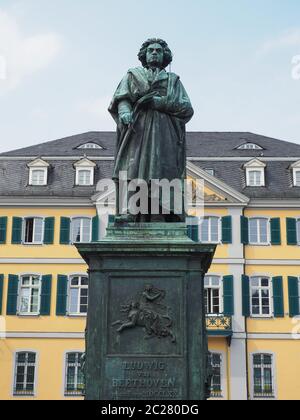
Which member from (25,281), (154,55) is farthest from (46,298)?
(154,55)

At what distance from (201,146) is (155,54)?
28541 millimetres

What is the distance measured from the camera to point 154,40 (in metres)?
7.73

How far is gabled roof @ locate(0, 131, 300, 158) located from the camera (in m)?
34.5

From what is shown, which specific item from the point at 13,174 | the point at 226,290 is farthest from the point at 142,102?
the point at 13,174

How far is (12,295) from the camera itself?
2972 cm

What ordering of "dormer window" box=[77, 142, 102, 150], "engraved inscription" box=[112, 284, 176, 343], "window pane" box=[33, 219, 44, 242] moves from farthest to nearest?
"dormer window" box=[77, 142, 102, 150] → "window pane" box=[33, 219, 44, 242] → "engraved inscription" box=[112, 284, 176, 343]

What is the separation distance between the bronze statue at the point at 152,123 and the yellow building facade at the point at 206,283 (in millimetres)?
21978

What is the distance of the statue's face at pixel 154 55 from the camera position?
7.63 meters

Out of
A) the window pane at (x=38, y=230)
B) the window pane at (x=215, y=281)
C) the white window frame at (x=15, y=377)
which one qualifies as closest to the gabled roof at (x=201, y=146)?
the window pane at (x=38, y=230)

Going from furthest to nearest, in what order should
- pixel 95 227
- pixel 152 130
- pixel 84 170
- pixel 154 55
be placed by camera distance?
pixel 84 170, pixel 95 227, pixel 154 55, pixel 152 130

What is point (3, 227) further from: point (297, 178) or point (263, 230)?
point (297, 178)

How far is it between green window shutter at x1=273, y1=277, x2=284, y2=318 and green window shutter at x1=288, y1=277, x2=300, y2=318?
0.38 metres

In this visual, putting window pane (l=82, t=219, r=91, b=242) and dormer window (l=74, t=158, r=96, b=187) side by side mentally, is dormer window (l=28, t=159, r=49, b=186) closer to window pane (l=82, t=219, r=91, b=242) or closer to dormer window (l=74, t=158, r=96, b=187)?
dormer window (l=74, t=158, r=96, b=187)

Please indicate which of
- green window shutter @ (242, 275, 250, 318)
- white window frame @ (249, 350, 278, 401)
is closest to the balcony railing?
green window shutter @ (242, 275, 250, 318)
